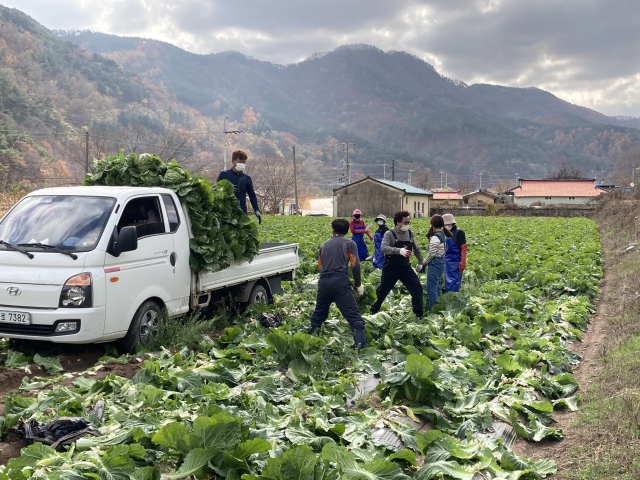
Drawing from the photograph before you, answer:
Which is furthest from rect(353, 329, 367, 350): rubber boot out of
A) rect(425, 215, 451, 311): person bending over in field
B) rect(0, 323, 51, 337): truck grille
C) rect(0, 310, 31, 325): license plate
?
rect(0, 310, 31, 325): license plate

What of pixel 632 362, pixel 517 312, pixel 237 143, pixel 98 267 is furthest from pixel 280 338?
pixel 237 143

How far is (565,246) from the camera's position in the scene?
21.8m

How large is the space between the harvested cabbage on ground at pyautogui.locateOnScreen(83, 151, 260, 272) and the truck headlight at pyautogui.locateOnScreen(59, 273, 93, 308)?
1.82 meters

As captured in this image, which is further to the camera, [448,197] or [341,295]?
[448,197]

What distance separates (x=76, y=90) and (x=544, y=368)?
10462cm

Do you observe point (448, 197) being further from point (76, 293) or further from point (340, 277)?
point (76, 293)

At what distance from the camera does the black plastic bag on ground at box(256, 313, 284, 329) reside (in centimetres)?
880

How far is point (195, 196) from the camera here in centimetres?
845

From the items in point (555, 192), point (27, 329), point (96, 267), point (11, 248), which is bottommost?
point (27, 329)

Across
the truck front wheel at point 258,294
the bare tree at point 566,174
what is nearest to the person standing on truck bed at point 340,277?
the truck front wheel at point 258,294

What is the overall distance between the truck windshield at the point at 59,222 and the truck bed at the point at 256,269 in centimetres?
176

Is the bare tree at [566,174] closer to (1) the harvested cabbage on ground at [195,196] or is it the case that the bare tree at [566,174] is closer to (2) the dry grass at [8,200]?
(2) the dry grass at [8,200]

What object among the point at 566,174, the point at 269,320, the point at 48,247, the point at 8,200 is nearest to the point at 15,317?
the point at 48,247

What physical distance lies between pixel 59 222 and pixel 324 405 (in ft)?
14.5
